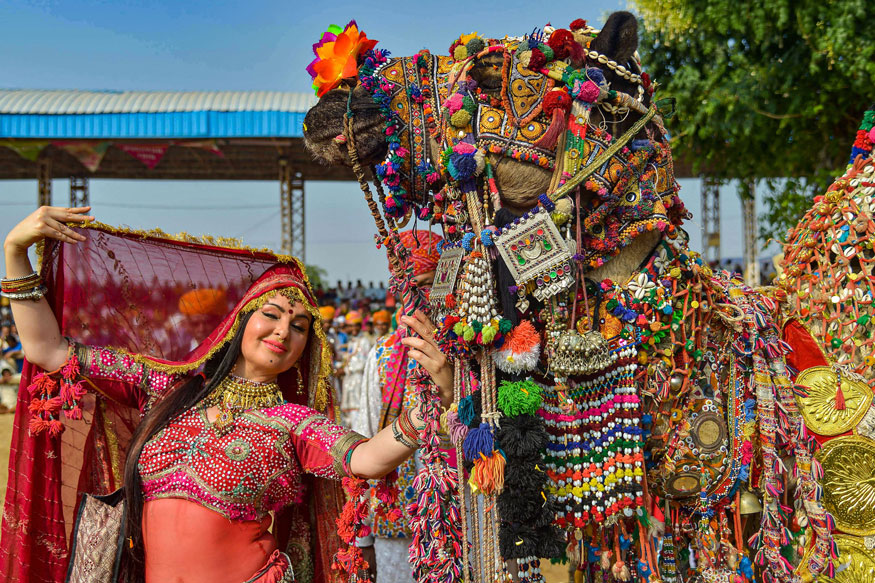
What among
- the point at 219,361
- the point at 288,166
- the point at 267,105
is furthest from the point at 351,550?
the point at 288,166

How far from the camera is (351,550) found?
2643 millimetres

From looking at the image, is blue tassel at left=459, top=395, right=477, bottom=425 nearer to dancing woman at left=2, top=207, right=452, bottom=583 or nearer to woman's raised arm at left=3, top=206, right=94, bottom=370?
dancing woman at left=2, top=207, right=452, bottom=583

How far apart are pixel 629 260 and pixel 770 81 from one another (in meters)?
5.85

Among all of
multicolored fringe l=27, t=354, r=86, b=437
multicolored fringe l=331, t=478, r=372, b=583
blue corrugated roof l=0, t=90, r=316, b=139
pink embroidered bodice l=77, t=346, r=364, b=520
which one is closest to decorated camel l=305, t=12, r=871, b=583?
multicolored fringe l=331, t=478, r=372, b=583

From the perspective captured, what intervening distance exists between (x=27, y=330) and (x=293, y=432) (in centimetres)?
101

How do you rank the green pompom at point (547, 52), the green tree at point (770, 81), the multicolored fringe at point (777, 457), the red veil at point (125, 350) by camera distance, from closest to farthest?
the green pompom at point (547, 52), the multicolored fringe at point (777, 457), the red veil at point (125, 350), the green tree at point (770, 81)

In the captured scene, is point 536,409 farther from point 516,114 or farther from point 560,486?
point 516,114

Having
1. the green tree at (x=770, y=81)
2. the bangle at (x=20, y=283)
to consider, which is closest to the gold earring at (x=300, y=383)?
the bangle at (x=20, y=283)

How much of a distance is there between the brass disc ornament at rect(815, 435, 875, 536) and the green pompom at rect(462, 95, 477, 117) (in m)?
1.54

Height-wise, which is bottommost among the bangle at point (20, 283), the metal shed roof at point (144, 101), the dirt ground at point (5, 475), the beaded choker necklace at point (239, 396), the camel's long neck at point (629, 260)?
the dirt ground at point (5, 475)

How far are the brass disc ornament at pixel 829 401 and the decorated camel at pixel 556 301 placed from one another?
27 centimetres

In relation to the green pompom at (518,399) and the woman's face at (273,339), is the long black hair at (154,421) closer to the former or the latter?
the woman's face at (273,339)

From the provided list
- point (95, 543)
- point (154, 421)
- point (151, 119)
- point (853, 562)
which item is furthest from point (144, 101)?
point (853, 562)

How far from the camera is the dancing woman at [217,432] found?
258 centimetres
